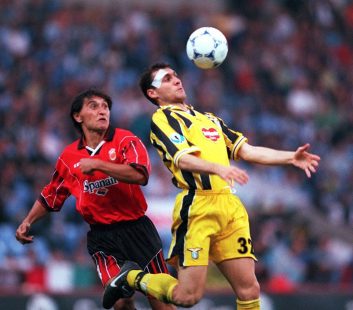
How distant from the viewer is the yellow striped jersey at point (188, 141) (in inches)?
368

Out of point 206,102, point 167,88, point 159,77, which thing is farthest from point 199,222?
point 206,102

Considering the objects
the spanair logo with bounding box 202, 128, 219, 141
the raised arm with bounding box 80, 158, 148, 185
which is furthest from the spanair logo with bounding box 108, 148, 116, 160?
the spanair logo with bounding box 202, 128, 219, 141

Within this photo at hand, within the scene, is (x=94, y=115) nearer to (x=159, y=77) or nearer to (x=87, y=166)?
(x=159, y=77)

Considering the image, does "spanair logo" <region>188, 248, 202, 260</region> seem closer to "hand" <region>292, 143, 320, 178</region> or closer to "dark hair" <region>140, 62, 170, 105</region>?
"hand" <region>292, 143, 320, 178</region>

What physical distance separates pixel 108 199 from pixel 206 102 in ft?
33.0

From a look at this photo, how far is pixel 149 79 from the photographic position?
9.90 m

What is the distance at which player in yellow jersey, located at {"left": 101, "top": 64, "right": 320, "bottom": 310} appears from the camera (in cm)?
932

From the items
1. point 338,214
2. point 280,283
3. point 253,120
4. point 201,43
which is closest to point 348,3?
point 253,120

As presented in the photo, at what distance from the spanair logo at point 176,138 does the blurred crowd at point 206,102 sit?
21.3 ft

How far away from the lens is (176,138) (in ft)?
30.7

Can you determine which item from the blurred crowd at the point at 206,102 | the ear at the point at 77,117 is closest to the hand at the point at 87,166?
the ear at the point at 77,117

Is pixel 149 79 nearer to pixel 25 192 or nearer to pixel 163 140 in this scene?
pixel 163 140

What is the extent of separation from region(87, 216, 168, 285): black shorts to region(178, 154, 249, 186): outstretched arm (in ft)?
3.32

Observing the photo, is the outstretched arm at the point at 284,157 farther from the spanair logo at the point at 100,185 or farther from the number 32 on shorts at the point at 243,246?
the spanair logo at the point at 100,185
